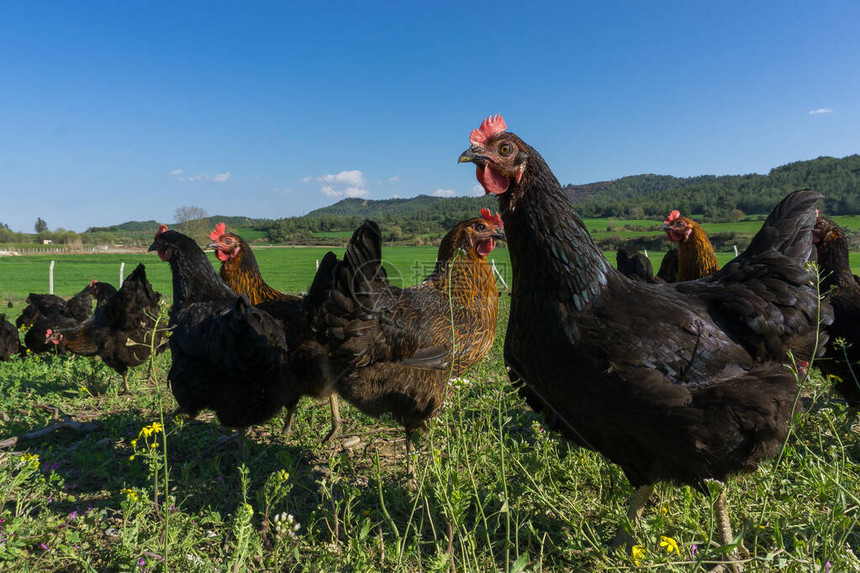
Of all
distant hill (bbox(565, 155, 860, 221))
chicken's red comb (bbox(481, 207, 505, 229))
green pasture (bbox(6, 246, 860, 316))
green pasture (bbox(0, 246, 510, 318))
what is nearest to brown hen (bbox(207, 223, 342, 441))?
chicken's red comb (bbox(481, 207, 505, 229))

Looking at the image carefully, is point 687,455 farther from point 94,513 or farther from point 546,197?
point 94,513

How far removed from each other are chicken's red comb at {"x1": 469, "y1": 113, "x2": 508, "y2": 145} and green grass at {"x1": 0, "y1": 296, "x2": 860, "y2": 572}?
142 cm

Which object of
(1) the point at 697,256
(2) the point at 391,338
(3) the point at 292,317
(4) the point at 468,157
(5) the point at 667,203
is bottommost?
(2) the point at 391,338

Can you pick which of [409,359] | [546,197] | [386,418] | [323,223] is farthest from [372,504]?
[323,223]

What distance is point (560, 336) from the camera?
2115 mm

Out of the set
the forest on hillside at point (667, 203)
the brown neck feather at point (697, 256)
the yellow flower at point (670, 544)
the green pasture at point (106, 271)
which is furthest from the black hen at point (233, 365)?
the forest on hillside at point (667, 203)

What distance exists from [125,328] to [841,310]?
300 inches

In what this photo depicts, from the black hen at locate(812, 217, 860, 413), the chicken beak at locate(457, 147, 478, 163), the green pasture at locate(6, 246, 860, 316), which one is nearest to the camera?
the chicken beak at locate(457, 147, 478, 163)

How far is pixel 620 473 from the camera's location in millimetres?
→ 2939

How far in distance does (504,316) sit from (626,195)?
60.9 meters

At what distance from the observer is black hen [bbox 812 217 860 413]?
347cm

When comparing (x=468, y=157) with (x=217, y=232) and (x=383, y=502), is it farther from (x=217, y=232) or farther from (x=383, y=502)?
(x=217, y=232)

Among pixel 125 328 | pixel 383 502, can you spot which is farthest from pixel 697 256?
pixel 125 328

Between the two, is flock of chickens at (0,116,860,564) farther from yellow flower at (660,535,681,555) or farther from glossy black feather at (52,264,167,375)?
glossy black feather at (52,264,167,375)
